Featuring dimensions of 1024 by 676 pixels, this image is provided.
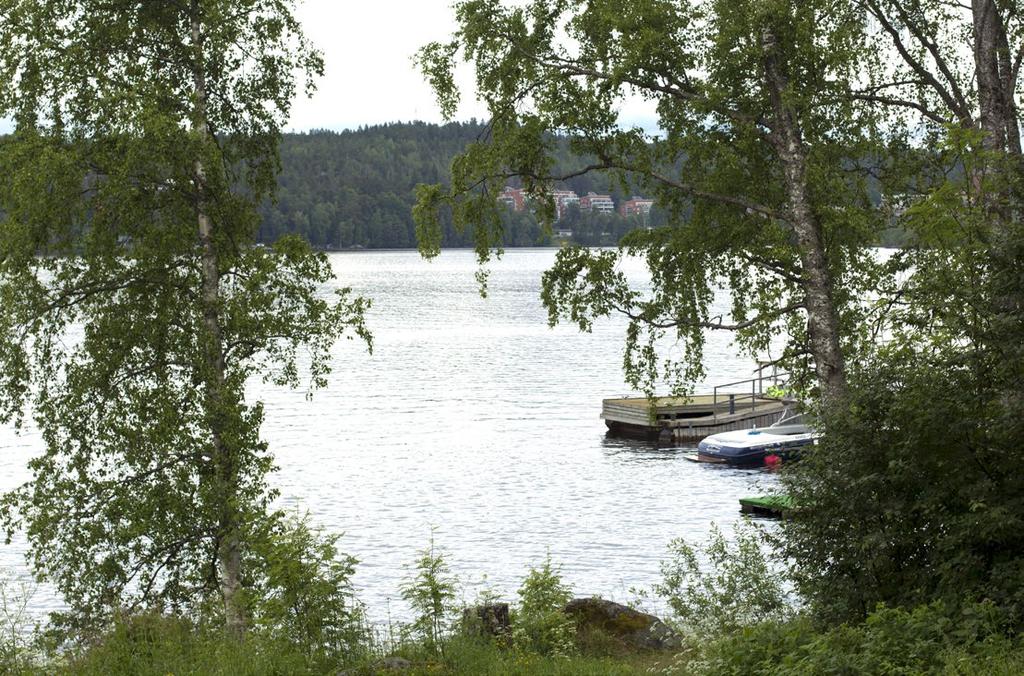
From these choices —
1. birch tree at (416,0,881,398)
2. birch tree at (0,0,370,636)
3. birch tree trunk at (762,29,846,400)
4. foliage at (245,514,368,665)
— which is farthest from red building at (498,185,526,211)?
foliage at (245,514,368,665)

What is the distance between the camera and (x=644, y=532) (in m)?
37.4

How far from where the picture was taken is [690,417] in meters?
57.6

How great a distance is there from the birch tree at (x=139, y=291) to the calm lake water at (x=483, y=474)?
36.3ft

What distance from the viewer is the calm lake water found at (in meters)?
34.0

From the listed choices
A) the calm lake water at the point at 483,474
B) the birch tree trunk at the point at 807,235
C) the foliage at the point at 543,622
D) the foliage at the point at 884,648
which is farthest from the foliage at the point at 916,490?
the calm lake water at the point at 483,474

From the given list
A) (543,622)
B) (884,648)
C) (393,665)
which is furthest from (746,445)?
(884,648)

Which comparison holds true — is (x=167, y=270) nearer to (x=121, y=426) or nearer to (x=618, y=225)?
(x=121, y=426)

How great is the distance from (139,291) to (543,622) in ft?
27.9

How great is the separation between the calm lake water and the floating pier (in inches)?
46.5

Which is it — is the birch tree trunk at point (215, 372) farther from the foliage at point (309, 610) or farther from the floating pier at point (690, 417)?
the floating pier at point (690, 417)

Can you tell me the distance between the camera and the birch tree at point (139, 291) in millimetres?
17516

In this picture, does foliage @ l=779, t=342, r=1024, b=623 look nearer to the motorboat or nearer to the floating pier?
the motorboat

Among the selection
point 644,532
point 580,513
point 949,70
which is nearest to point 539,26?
point 949,70

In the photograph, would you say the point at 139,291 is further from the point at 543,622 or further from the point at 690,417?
the point at 690,417
